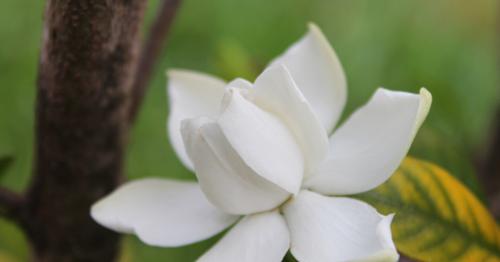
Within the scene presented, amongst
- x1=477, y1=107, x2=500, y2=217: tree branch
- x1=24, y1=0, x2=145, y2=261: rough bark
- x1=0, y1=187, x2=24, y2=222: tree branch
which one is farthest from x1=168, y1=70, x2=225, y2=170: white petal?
x1=477, y1=107, x2=500, y2=217: tree branch

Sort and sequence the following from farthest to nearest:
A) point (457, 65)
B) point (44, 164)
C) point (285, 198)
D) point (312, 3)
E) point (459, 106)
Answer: point (312, 3), point (457, 65), point (459, 106), point (44, 164), point (285, 198)

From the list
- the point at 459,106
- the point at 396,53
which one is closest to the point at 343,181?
the point at 459,106

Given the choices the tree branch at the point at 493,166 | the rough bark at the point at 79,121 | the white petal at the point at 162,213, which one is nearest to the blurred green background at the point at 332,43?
the tree branch at the point at 493,166

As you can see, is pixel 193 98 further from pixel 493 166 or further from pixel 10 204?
pixel 493 166

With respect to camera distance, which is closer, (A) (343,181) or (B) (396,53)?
(A) (343,181)

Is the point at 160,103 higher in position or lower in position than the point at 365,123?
lower

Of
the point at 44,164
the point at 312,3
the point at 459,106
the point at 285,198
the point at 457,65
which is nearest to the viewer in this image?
the point at 285,198

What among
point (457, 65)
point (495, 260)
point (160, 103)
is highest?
point (495, 260)

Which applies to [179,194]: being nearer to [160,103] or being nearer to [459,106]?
[459,106]
